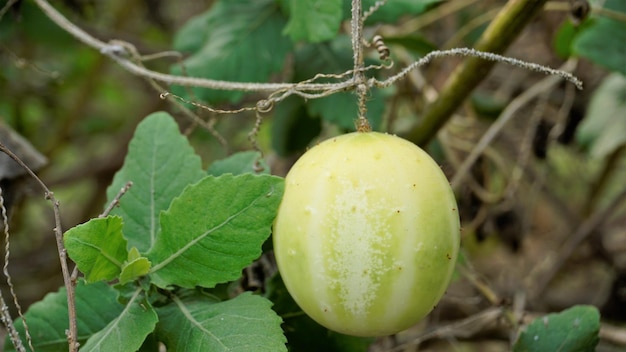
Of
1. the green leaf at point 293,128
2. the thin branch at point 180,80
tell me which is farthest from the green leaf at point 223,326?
the green leaf at point 293,128

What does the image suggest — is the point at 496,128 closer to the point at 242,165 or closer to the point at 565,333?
the point at 565,333

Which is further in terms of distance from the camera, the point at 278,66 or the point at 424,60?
the point at 278,66

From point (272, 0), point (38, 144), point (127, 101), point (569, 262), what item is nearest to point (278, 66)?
point (272, 0)

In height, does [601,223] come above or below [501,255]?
above

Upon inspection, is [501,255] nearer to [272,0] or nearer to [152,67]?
[152,67]

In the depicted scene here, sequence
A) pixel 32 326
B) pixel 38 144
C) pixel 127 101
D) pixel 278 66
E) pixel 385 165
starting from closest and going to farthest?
pixel 385 165
pixel 32 326
pixel 278 66
pixel 38 144
pixel 127 101

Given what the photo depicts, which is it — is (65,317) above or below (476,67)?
below

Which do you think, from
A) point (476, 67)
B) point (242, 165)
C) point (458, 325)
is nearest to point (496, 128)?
point (476, 67)

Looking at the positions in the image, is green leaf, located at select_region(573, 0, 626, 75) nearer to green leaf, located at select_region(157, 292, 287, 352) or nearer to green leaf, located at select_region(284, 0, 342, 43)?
green leaf, located at select_region(284, 0, 342, 43)
